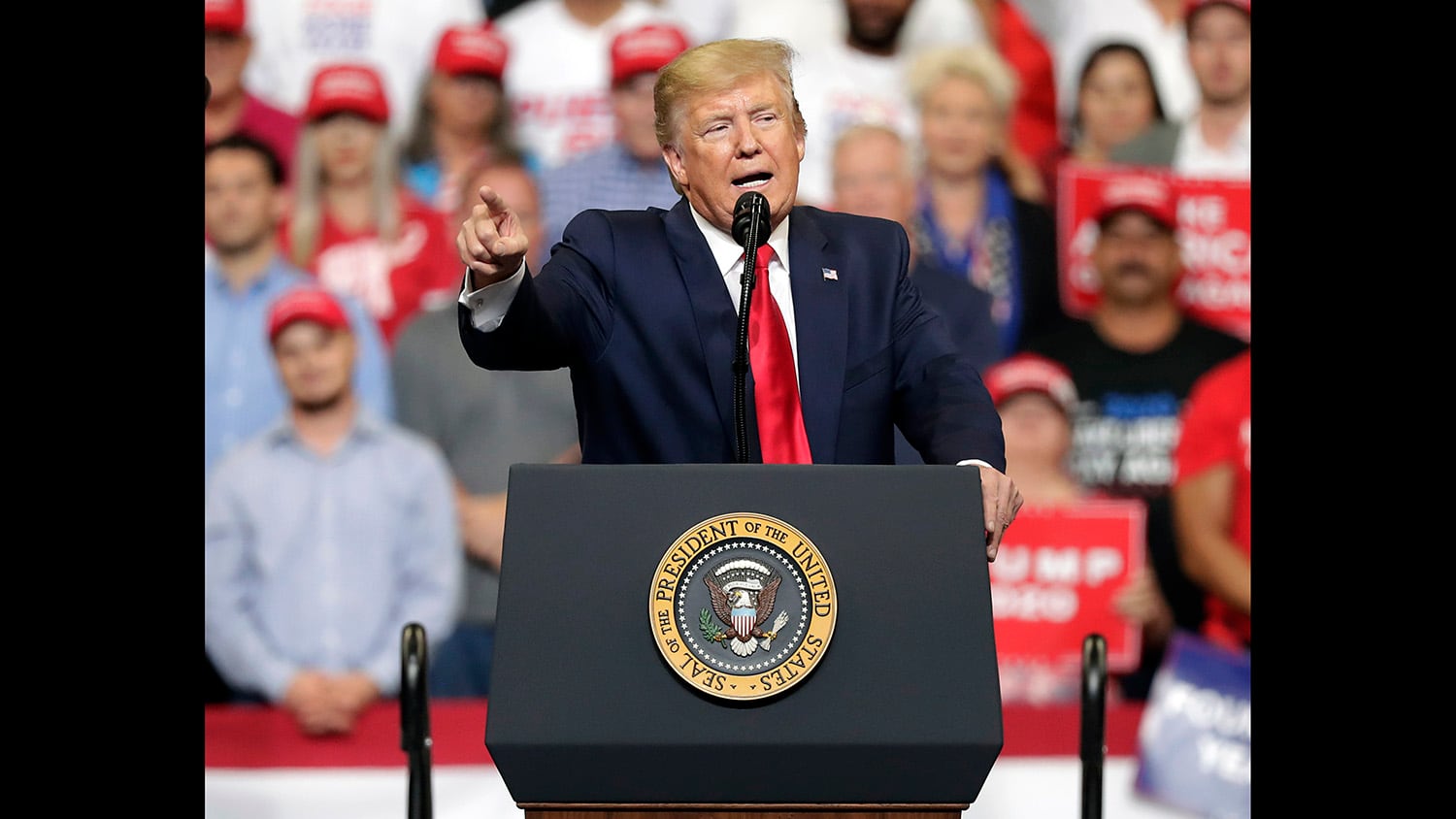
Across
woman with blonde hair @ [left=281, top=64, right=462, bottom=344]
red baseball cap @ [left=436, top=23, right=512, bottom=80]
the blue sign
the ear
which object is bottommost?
the blue sign

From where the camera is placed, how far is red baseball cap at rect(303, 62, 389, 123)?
15.7ft

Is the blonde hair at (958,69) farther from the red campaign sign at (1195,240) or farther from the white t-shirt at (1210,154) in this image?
the white t-shirt at (1210,154)

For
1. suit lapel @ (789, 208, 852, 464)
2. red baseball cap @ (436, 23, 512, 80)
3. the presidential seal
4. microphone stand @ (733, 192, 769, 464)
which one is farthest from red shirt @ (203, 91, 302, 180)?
the presidential seal

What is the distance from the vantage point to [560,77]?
4.82 m

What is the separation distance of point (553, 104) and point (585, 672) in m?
3.54

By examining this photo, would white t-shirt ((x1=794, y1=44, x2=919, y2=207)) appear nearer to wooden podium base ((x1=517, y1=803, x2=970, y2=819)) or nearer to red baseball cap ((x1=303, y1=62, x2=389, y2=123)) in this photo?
red baseball cap ((x1=303, y1=62, x2=389, y2=123))

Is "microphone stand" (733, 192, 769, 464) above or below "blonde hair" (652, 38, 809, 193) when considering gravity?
below

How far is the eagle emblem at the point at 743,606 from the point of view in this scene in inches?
59.8

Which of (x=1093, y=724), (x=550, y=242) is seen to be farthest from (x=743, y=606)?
(x=550, y=242)

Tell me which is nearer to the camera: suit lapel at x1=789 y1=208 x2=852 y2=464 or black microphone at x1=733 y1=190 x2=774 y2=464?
black microphone at x1=733 y1=190 x2=774 y2=464

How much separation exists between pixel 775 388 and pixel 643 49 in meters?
3.05

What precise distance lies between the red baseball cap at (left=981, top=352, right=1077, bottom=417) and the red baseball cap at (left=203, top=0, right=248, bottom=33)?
2604 mm

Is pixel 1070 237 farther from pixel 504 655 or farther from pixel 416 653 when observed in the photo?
pixel 504 655

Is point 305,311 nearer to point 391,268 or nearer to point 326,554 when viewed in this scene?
point 391,268
